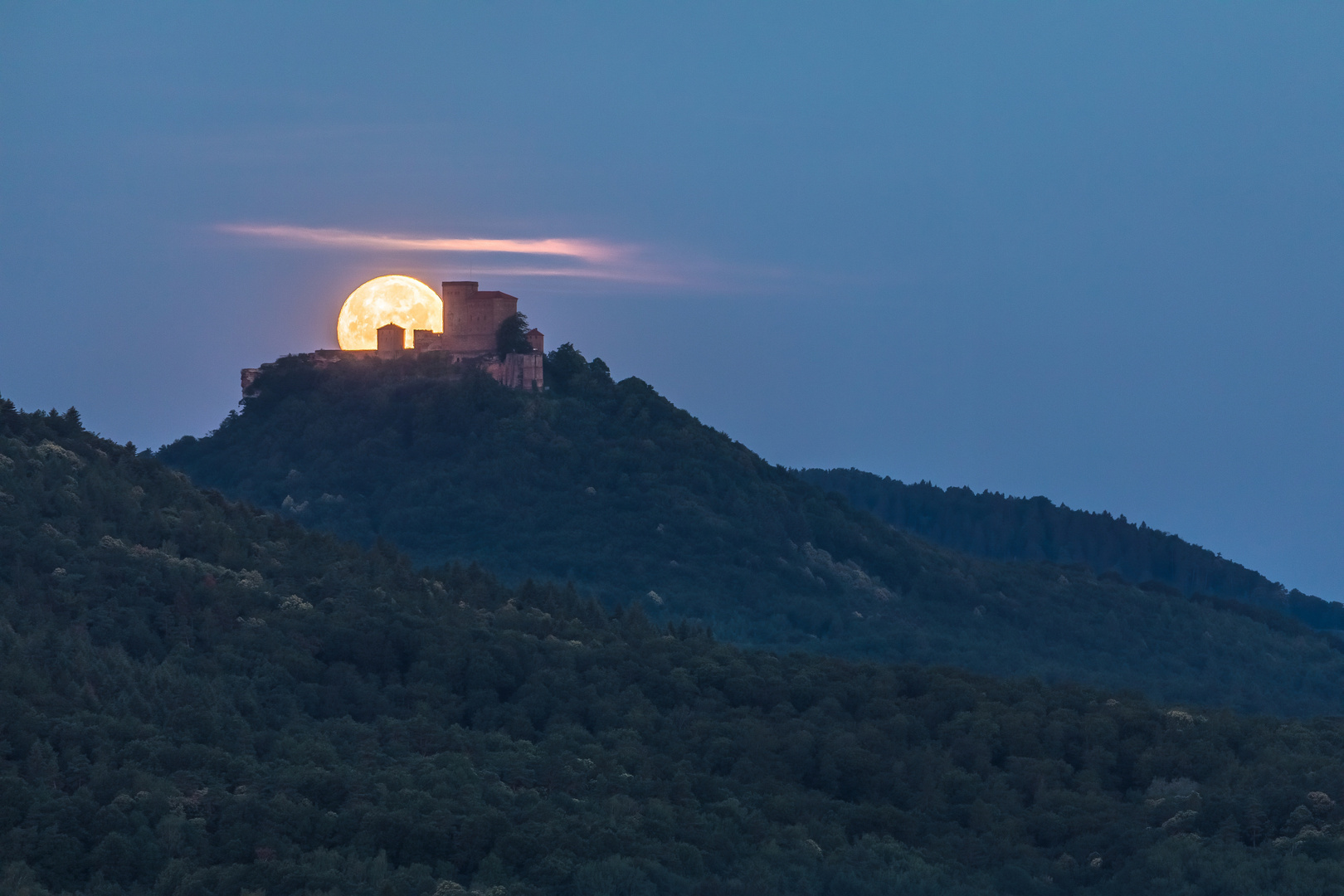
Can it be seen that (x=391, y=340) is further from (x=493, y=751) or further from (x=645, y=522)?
(x=493, y=751)

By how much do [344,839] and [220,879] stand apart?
12.4 feet

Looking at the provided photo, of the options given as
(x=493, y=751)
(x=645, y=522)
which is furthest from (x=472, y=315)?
(x=493, y=751)

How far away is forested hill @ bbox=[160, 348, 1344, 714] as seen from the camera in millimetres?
100250

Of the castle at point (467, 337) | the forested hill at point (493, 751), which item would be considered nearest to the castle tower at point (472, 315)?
the castle at point (467, 337)

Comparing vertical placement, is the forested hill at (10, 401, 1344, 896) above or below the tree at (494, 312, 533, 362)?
below

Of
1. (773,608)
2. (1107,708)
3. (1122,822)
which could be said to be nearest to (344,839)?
(1122,822)

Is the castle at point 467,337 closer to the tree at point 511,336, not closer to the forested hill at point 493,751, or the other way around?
the tree at point 511,336

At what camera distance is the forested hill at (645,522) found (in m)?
100

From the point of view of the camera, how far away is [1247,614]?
11500cm

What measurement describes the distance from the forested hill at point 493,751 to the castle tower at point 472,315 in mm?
35639

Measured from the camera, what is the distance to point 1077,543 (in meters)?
132

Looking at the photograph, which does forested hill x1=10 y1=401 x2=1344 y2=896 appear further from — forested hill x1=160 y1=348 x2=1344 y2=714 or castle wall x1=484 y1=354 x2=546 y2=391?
castle wall x1=484 y1=354 x2=546 y2=391

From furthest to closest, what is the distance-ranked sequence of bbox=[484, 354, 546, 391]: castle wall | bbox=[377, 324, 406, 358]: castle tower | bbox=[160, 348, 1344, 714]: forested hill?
bbox=[484, 354, 546, 391]: castle wall, bbox=[377, 324, 406, 358]: castle tower, bbox=[160, 348, 1344, 714]: forested hill

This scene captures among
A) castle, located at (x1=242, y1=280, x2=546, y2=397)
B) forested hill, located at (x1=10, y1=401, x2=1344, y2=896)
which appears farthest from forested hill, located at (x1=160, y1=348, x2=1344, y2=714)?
Result: forested hill, located at (x1=10, y1=401, x2=1344, y2=896)
